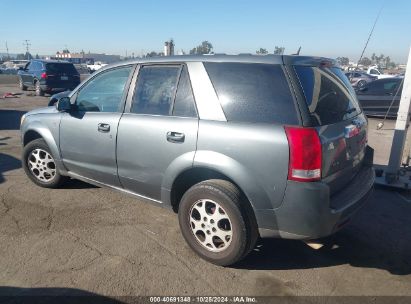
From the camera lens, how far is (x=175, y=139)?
3.36m

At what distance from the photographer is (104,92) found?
4.23 metres

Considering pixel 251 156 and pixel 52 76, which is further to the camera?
pixel 52 76

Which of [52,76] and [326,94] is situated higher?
[326,94]

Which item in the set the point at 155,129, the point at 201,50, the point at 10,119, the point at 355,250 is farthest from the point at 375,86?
the point at 10,119

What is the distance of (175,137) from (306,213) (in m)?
1.36

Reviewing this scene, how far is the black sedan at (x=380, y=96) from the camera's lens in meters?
12.3

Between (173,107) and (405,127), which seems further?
(405,127)

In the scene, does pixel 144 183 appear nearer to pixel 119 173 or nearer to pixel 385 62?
pixel 119 173

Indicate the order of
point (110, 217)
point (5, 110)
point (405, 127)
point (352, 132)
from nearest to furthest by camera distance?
point (352, 132)
point (110, 217)
point (405, 127)
point (5, 110)

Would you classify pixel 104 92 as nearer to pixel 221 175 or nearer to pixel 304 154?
pixel 221 175

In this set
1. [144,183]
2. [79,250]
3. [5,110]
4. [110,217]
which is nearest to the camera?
[79,250]

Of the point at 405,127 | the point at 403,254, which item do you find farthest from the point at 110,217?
the point at 405,127

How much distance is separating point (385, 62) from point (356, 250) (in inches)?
4126

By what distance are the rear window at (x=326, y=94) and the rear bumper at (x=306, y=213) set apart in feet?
1.91
